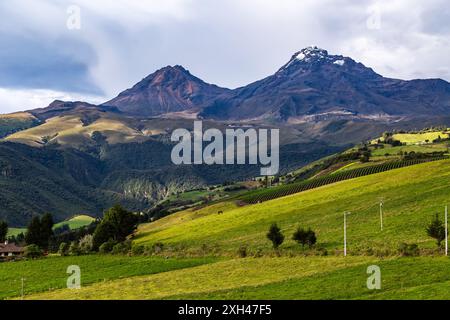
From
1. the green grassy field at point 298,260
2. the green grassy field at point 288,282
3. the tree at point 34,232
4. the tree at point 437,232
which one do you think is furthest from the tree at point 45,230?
the tree at point 437,232

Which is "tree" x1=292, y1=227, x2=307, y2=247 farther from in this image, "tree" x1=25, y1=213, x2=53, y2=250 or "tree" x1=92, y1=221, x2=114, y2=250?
"tree" x1=25, y1=213, x2=53, y2=250

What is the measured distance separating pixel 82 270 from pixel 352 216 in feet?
141

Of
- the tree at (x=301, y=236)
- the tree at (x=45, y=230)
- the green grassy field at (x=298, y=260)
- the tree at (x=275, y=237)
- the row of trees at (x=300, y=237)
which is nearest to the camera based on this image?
the green grassy field at (x=298, y=260)

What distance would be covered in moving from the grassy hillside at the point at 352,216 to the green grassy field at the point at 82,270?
37.9ft

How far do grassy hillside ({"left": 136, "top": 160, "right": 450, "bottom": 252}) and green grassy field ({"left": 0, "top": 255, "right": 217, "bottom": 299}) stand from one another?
37.9ft

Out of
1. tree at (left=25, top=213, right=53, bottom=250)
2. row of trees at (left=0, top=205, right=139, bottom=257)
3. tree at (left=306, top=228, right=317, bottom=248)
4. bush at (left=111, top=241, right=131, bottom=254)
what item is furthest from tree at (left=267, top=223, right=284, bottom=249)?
tree at (left=25, top=213, right=53, bottom=250)

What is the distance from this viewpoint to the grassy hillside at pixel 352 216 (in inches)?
2820

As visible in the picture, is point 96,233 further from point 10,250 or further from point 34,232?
point 10,250

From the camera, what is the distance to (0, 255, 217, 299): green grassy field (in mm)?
61938

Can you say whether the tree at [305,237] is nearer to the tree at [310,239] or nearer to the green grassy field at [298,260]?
the tree at [310,239]

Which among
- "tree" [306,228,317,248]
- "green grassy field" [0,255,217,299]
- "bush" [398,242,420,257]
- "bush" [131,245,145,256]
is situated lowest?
"green grassy field" [0,255,217,299]

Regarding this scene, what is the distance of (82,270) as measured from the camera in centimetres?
7350
